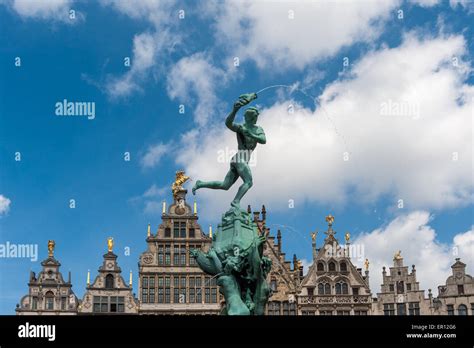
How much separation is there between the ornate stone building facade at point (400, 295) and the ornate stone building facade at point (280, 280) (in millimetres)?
5924

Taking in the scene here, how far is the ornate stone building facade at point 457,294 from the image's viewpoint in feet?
155

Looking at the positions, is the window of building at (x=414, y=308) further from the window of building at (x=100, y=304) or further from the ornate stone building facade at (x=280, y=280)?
the window of building at (x=100, y=304)

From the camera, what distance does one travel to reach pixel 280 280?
48.2 m

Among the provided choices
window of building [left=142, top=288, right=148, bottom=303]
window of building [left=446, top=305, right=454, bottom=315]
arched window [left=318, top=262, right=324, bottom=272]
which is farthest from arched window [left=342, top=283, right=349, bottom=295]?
window of building [left=142, top=288, right=148, bottom=303]

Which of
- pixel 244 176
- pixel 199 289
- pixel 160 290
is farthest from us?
pixel 199 289

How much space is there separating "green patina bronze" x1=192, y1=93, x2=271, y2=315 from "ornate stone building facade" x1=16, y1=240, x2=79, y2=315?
90.3ft

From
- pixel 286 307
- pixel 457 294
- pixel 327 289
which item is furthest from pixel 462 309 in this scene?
pixel 286 307

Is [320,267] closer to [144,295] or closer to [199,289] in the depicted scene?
[199,289]

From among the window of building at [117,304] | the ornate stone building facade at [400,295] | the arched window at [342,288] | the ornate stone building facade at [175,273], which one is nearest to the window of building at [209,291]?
the ornate stone building facade at [175,273]

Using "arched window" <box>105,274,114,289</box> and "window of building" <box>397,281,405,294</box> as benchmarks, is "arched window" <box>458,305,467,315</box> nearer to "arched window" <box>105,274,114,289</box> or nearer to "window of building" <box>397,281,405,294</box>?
"window of building" <box>397,281,405,294</box>

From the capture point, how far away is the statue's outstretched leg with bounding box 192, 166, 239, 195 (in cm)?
2219

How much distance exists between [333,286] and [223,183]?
27.7m
